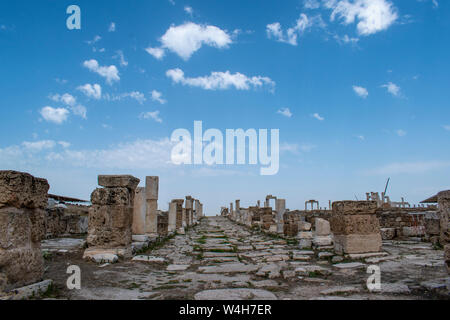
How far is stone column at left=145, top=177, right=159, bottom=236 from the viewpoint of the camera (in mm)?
12836

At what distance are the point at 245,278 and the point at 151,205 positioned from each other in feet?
27.1

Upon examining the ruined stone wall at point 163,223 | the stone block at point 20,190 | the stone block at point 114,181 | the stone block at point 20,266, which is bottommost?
the ruined stone wall at point 163,223

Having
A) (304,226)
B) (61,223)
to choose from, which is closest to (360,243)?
(304,226)

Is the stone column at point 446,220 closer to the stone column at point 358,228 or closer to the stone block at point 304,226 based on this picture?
the stone column at point 358,228

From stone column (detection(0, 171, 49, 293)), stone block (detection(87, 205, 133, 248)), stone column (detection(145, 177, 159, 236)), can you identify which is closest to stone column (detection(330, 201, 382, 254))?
stone block (detection(87, 205, 133, 248))

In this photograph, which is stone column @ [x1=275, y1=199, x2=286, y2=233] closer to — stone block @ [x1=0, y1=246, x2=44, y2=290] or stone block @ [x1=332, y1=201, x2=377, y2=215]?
stone block @ [x1=332, y1=201, x2=377, y2=215]

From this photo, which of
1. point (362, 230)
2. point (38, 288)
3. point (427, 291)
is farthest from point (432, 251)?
point (38, 288)

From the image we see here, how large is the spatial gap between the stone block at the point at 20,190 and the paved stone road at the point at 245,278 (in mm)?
1226

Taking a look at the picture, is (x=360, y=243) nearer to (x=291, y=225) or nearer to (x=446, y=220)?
(x=446, y=220)

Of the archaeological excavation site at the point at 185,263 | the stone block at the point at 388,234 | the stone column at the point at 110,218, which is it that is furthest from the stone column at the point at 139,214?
the stone block at the point at 388,234

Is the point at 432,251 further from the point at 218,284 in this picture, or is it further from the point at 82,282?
the point at 82,282

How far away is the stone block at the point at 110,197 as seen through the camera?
773 cm

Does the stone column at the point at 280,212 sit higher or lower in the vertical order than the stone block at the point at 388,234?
higher
